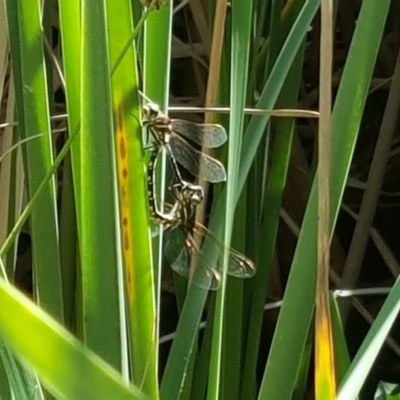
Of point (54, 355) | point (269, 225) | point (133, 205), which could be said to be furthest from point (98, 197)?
point (269, 225)

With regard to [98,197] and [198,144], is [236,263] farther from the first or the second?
[98,197]

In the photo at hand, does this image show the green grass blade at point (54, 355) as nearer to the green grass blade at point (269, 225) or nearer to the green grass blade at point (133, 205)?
the green grass blade at point (133, 205)

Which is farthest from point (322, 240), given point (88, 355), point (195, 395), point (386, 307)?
point (195, 395)

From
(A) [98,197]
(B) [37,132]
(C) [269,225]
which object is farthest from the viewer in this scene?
(C) [269,225]

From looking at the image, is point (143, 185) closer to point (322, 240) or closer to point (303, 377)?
point (322, 240)

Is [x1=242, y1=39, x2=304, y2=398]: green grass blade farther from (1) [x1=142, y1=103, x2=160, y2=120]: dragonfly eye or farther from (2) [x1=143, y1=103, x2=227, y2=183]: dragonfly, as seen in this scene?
(1) [x1=142, y1=103, x2=160, y2=120]: dragonfly eye

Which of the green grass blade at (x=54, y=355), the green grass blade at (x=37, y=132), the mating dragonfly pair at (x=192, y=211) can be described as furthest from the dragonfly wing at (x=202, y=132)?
the green grass blade at (x=54, y=355)
